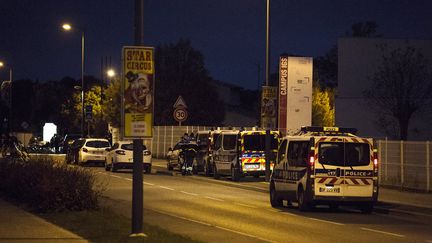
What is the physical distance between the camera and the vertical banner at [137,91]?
1267 cm

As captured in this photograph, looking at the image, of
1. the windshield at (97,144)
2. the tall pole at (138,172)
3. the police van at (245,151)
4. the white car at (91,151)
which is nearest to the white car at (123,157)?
the white car at (91,151)

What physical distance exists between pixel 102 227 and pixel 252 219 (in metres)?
5.01

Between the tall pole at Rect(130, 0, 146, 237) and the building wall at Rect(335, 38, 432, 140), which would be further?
the building wall at Rect(335, 38, 432, 140)

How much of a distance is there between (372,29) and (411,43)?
46.9 m

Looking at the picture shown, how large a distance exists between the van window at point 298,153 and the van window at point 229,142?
11.7 meters

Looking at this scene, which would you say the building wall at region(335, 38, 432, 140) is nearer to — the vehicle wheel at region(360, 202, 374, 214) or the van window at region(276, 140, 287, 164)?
the van window at region(276, 140, 287, 164)

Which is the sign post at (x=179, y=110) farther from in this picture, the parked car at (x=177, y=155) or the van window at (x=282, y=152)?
the van window at (x=282, y=152)

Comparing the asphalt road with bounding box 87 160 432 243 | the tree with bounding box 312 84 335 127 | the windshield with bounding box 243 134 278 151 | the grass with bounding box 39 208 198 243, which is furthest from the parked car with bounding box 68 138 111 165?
the grass with bounding box 39 208 198 243

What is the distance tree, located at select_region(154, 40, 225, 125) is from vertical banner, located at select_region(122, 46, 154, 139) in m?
54.6

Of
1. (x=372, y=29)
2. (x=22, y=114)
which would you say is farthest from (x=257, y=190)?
(x=22, y=114)

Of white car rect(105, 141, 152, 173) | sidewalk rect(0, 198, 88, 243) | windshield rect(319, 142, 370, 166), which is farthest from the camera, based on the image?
white car rect(105, 141, 152, 173)

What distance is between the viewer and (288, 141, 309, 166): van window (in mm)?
21625

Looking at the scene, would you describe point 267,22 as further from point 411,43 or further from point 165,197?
point 411,43

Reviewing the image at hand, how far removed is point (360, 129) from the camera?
1905 inches
